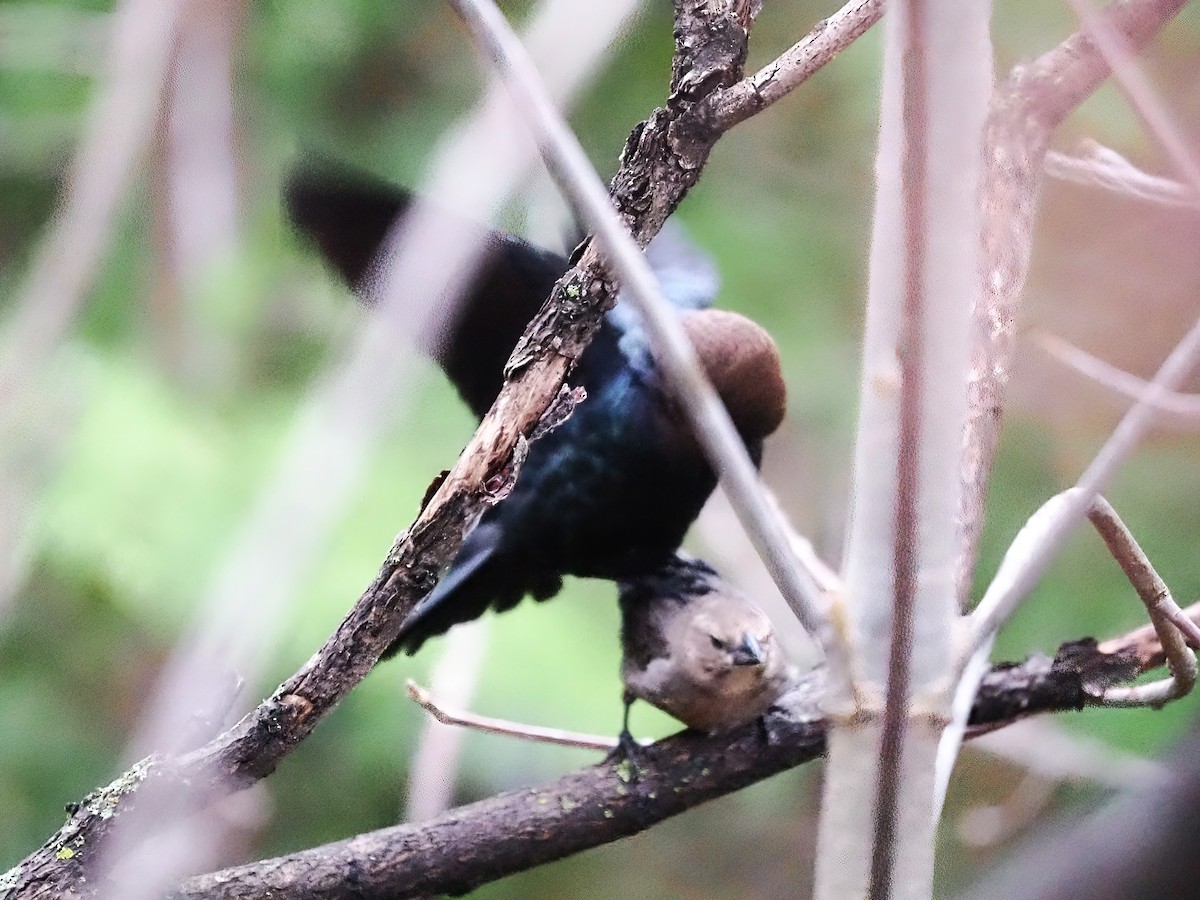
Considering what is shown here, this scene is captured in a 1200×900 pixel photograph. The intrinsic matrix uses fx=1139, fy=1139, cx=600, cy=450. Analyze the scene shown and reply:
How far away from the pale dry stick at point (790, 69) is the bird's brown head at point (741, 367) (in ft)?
1.62

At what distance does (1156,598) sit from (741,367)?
45 cm

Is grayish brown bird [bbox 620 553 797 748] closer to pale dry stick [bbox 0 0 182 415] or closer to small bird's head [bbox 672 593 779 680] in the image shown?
small bird's head [bbox 672 593 779 680]

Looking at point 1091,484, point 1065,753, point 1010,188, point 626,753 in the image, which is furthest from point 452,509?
point 1065,753

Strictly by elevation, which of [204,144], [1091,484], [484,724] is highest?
[204,144]

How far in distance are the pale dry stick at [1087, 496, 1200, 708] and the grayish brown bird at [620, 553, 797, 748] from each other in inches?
11.2

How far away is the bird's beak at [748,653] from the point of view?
884 millimetres

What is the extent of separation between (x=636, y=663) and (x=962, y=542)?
371 mm

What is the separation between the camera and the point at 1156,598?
68 centimetres

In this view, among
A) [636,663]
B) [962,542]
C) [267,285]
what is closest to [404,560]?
[962,542]

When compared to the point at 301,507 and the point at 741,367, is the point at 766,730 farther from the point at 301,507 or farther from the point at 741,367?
the point at 301,507

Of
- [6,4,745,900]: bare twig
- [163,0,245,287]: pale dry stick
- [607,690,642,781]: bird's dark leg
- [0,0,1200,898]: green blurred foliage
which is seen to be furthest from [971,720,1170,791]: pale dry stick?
[163,0,245,287]: pale dry stick

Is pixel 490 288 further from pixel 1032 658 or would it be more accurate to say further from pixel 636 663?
pixel 1032 658

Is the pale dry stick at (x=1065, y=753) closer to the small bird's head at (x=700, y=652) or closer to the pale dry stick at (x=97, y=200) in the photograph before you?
the small bird's head at (x=700, y=652)

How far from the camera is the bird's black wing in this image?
32.8 inches
